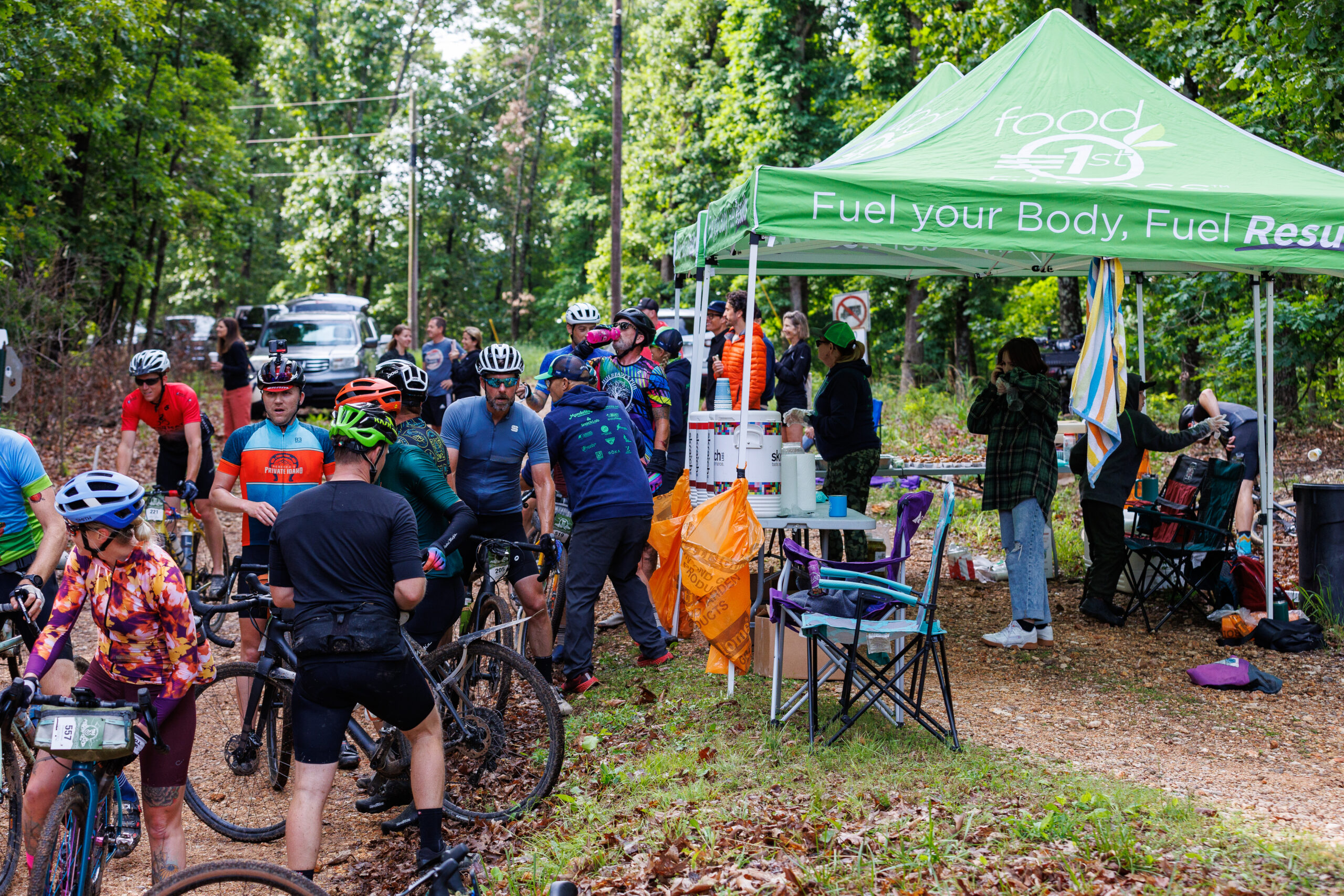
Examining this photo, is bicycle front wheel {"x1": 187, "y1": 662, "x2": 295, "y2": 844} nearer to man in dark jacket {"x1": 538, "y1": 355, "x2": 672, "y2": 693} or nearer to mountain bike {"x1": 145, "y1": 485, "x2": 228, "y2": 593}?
man in dark jacket {"x1": 538, "y1": 355, "x2": 672, "y2": 693}

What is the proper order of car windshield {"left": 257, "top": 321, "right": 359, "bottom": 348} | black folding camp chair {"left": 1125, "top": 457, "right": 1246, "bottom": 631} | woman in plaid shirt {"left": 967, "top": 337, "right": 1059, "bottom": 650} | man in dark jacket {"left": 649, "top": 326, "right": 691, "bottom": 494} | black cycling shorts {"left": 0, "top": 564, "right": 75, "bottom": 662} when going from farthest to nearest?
car windshield {"left": 257, "top": 321, "right": 359, "bottom": 348}
man in dark jacket {"left": 649, "top": 326, "right": 691, "bottom": 494}
black folding camp chair {"left": 1125, "top": 457, "right": 1246, "bottom": 631}
woman in plaid shirt {"left": 967, "top": 337, "right": 1059, "bottom": 650}
black cycling shorts {"left": 0, "top": 564, "right": 75, "bottom": 662}

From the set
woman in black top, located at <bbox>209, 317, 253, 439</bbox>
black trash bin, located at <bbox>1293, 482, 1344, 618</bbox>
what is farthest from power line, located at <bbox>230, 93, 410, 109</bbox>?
black trash bin, located at <bbox>1293, 482, 1344, 618</bbox>

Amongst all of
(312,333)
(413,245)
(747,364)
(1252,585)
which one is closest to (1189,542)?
(1252,585)

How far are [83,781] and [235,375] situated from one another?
888cm

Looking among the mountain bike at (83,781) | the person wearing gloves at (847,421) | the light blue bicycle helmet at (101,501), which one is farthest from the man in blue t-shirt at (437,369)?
the mountain bike at (83,781)

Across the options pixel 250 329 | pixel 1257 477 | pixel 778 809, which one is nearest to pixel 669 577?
pixel 778 809

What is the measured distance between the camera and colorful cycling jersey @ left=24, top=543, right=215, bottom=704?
3693 mm

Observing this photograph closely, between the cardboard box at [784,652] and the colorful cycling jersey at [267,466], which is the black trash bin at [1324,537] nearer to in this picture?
the cardboard box at [784,652]

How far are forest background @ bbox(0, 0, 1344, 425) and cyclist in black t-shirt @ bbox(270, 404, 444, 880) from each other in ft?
30.1

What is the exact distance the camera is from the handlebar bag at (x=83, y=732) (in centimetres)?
327

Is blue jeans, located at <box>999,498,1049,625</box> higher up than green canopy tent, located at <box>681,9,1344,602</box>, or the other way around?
green canopy tent, located at <box>681,9,1344,602</box>

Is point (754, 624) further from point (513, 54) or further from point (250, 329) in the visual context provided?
point (513, 54)

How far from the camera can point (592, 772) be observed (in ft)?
17.3

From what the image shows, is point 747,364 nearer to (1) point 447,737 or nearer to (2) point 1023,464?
(2) point 1023,464
